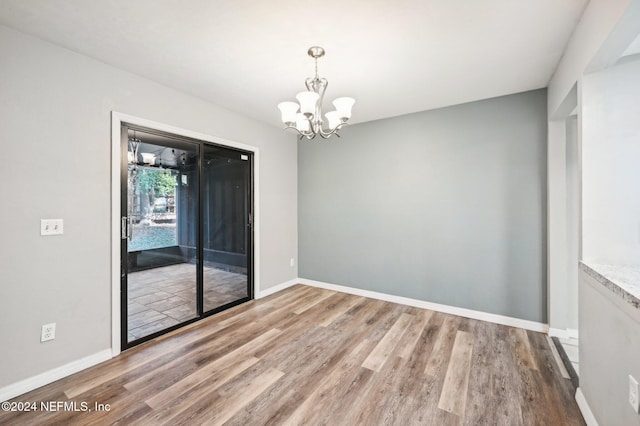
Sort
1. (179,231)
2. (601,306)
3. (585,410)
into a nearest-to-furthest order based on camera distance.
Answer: (601,306)
(585,410)
(179,231)

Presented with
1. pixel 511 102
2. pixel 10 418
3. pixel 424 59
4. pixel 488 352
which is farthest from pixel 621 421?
pixel 10 418

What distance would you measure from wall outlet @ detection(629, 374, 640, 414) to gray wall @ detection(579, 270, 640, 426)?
27 mm

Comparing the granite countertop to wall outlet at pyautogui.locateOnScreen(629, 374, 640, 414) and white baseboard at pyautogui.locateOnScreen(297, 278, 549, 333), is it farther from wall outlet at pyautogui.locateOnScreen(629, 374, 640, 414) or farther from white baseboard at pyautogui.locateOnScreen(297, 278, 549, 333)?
white baseboard at pyautogui.locateOnScreen(297, 278, 549, 333)

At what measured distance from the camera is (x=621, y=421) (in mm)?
1261

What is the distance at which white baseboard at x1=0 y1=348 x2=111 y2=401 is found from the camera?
6.01 feet

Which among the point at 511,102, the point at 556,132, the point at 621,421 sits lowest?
the point at 621,421

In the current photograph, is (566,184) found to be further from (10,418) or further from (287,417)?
(10,418)

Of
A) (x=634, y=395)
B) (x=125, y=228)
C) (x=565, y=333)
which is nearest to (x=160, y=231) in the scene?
(x=125, y=228)

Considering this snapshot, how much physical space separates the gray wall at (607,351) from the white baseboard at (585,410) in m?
0.03

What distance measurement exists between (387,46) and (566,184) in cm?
226

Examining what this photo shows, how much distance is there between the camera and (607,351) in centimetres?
140

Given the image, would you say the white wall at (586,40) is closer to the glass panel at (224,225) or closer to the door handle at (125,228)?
the glass panel at (224,225)

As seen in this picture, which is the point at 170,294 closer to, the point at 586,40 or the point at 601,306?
the point at 601,306

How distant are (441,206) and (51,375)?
4.11 m
